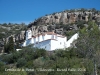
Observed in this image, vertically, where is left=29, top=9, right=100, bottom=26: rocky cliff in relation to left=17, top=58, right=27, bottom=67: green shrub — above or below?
above

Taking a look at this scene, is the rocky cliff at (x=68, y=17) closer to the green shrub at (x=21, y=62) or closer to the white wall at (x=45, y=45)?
the white wall at (x=45, y=45)

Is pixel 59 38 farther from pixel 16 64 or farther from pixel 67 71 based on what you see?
pixel 67 71

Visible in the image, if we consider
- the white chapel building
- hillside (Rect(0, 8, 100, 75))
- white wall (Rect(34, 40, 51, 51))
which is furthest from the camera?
white wall (Rect(34, 40, 51, 51))

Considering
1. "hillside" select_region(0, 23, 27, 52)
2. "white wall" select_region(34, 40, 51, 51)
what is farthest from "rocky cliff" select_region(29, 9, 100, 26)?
"white wall" select_region(34, 40, 51, 51)

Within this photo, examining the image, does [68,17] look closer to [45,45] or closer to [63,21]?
[63,21]

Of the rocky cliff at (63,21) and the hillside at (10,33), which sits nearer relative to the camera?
the rocky cliff at (63,21)

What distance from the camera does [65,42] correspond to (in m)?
63.3

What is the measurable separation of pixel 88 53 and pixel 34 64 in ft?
49.8

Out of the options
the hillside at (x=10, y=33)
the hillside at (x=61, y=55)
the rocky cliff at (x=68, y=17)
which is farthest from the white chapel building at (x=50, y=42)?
the rocky cliff at (x=68, y=17)

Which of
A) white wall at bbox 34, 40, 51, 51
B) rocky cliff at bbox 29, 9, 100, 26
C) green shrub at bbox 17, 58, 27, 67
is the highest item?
→ rocky cliff at bbox 29, 9, 100, 26

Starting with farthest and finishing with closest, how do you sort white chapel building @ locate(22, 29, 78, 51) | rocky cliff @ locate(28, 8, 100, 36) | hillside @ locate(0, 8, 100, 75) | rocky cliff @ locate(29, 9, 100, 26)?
rocky cliff @ locate(29, 9, 100, 26) → rocky cliff @ locate(28, 8, 100, 36) → white chapel building @ locate(22, 29, 78, 51) → hillside @ locate(0, 8, 100, 75)

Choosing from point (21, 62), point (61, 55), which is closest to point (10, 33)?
point (21, 62)

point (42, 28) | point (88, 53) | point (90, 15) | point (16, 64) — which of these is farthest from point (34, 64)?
point (90, 15)

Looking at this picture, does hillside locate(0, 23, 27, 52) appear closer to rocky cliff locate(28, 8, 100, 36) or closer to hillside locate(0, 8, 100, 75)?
hillside locate(0, 8, 100, 75)
